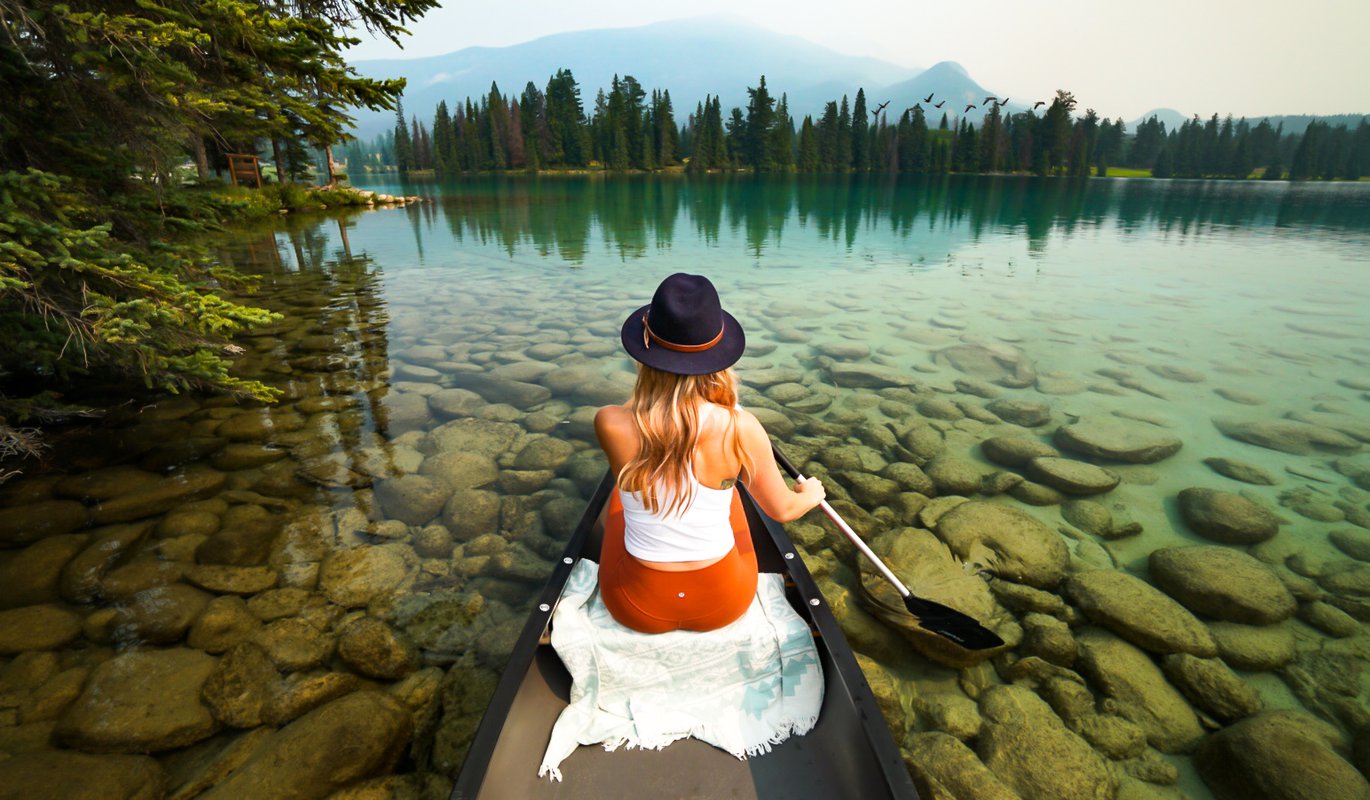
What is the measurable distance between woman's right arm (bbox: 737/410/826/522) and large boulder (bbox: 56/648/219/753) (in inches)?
136

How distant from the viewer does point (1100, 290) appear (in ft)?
55.6

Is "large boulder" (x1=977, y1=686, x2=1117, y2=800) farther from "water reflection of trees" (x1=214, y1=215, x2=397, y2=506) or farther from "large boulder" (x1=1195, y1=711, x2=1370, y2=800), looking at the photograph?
"water reflection of trees" (x1=214, y1=215, x2=397, y2=506)

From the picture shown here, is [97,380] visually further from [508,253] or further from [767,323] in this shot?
[508,253]

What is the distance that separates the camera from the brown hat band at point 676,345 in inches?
106

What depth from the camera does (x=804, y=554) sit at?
5.27m

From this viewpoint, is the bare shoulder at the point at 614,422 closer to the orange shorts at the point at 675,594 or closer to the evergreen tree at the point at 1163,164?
the orange shorts at the point at 675,594

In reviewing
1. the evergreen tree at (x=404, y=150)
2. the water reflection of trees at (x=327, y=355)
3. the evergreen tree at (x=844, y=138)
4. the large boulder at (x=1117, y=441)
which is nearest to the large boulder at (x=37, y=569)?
the water reflection of trees at (x=327, y=355)

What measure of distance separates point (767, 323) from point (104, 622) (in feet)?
37.3

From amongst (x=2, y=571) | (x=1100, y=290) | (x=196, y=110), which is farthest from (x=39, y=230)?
(x=1100, y=290)

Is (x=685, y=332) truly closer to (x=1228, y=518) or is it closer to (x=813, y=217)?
(x=1228, y=518)

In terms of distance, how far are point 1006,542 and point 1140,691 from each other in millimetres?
1586

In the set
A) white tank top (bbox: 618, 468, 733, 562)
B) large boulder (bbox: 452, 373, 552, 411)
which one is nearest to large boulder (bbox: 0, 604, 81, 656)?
white tank top (bbox: 618, 468, 733, 562)

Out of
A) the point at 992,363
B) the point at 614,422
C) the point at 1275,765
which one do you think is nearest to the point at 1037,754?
the point at 1275,765

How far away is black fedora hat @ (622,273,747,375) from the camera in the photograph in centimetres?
264
